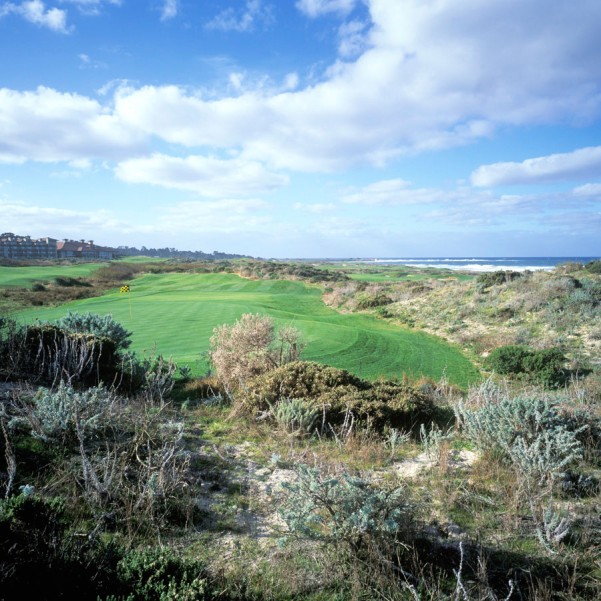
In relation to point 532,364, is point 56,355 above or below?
above

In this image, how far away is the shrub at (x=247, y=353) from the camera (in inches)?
385

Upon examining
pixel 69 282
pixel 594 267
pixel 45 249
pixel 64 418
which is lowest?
pixel 64 418

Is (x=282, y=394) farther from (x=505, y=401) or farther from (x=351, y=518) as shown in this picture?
(x=351, y=518)

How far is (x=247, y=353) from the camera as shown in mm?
9992

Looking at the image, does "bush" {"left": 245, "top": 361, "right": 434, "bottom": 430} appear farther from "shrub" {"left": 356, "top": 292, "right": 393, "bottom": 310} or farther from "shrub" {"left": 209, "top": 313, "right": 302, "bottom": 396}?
"shrub" {"left": 356, "top": 292, "right": 393, "bottom": 310}

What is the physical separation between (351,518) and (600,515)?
2.83 meters

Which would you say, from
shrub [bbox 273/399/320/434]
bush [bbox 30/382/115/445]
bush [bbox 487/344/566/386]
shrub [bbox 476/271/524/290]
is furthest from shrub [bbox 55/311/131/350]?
shrub [bbox 476/271/524/290]

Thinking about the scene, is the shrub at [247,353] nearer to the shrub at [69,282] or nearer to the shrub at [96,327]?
the shrub at [96,327]

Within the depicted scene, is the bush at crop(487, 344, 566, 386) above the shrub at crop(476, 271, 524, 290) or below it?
below

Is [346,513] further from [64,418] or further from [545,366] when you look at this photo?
[545,366]

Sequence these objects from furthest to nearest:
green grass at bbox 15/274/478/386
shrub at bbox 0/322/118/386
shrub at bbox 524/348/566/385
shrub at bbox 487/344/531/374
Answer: green grass at bbox 15/274/478/386 < shrub at bbox 487/344/531/374 < shrub at bbox 524/348/566/385 < shrub at bbox 0/322/118/386

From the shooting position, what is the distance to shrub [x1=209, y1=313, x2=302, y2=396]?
32.1ft

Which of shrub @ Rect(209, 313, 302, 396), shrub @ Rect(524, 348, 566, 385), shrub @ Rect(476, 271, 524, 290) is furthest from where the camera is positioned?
shrub @ Rect(476, 271, 524, 290)

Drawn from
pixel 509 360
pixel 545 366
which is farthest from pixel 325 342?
pixel 545 366
